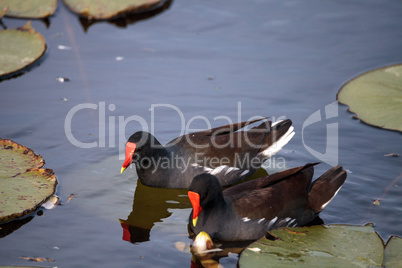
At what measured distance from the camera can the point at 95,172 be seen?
542cm

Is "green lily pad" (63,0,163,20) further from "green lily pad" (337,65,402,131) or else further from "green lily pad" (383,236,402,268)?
"green lily pad" (383,236,402,268)

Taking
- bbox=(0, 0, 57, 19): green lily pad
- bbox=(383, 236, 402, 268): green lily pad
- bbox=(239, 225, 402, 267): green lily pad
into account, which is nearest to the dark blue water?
bbox=(0, 0, 57, 19): green lily pad

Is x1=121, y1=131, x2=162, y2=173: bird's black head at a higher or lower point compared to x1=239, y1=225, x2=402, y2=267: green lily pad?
higher

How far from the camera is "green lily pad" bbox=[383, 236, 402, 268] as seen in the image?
12.6 feet

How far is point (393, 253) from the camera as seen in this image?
3.95 meters

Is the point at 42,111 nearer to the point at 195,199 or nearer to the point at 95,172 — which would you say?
the point at 95,172

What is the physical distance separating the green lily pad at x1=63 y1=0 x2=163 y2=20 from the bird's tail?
4.47 m

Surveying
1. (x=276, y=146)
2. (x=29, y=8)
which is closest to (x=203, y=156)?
(x=276, y=146)

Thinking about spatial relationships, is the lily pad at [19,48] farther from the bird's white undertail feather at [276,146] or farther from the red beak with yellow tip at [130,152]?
the bird's white undertail feather at [276,146]

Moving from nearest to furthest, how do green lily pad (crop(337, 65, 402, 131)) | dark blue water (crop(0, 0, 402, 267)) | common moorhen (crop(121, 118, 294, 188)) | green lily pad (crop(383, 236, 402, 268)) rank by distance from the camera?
green lily pad (crop(383, 236, 402, 268)) → dark blue water (crop(0, 0, 402, 267)) → common moorhen (crop(121, 118, 294, 188)) → green lily pad (crop(337, 65, 402, 131))

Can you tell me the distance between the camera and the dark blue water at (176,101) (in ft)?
15.0

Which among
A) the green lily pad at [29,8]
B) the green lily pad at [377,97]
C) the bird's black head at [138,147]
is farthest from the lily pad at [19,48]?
the green lily pad at [377,97]

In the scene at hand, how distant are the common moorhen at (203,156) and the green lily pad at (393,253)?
1.66m

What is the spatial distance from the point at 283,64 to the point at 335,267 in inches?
149
